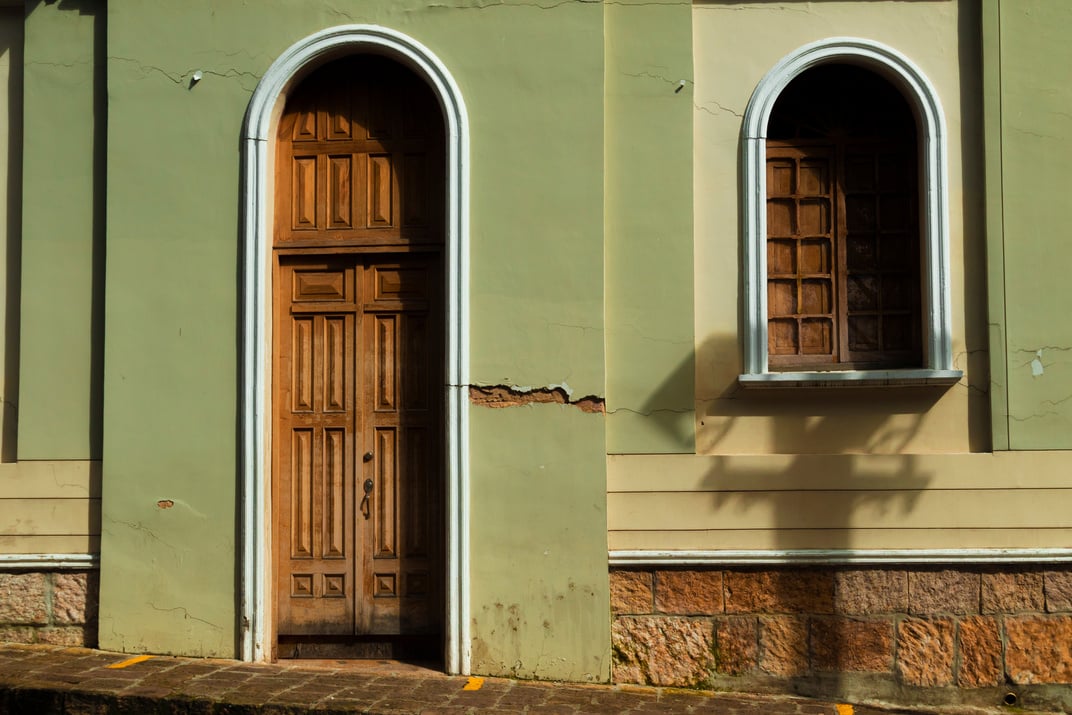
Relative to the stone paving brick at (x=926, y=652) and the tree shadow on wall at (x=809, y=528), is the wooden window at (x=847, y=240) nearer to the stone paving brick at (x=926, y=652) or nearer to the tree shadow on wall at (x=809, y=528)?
the tree shadow on wall at (x=809, y=528)

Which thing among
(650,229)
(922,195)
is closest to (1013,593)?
(922,195)

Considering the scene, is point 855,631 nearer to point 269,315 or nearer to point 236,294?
point 269,315

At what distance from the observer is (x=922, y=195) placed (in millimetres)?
6926

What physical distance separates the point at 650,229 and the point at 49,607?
4.46 m

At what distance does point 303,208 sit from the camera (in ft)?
23.8

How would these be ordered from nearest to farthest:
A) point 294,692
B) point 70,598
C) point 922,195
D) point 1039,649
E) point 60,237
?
point 294,692 < point 1039,649 < point 922,195 < point 70,598 < point 60,237

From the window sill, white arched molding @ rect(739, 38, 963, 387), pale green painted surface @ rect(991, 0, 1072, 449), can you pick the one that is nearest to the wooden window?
white arched molding @ rect(739, 38, 963, 387)

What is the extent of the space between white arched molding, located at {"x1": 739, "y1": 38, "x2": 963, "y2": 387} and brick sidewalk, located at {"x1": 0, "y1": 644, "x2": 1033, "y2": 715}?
193 centimetres

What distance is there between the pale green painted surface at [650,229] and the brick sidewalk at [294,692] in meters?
1.51

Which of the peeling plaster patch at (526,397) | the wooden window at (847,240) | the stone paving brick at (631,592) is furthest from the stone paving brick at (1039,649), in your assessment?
the peeling plaster patch at (526,397)

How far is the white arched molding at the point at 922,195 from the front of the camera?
6.78m

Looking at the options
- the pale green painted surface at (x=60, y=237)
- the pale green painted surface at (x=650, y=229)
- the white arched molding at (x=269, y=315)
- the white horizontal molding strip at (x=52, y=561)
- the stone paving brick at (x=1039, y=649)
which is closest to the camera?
the stone paving brick at (x=1039, y=649)

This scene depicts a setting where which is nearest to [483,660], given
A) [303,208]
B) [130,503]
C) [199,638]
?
[199,638]

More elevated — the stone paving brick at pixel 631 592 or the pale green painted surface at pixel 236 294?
the pale green painted surface at pixel 236 294
